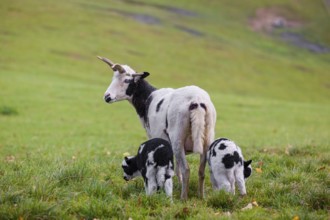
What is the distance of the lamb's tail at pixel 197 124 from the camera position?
895cm

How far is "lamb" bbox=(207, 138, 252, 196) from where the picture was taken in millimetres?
8789

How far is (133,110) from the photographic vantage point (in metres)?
35.0

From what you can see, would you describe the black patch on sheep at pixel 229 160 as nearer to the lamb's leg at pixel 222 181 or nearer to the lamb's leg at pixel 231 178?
the lamb's leg at pixel 231 178

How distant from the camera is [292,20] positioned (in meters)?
111

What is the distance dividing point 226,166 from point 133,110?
26484 mm

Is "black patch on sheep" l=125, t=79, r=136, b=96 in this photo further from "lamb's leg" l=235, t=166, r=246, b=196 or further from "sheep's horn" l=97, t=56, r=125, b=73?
"lamb's leg" l=235, t=166, r=246, b=196

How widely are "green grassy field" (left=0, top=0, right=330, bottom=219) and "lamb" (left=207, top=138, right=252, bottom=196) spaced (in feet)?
1.36

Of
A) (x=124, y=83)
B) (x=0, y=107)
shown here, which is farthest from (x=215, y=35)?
(x=124, y=83)

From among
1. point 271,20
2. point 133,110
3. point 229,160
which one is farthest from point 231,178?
point 271,20

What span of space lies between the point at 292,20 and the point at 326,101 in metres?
62.1

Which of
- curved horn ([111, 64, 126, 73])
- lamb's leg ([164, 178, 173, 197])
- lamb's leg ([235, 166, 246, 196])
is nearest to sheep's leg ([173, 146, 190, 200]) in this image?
lamb's leg ([164, 178, 173, 197])

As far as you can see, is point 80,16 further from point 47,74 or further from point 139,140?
point 139,140

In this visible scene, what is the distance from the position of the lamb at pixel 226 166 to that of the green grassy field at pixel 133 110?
0.41m

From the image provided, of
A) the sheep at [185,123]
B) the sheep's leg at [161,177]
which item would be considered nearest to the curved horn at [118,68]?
the sheep at [185,123]
